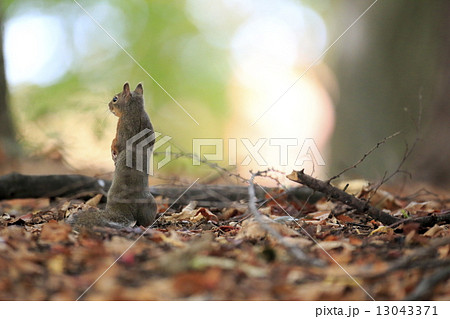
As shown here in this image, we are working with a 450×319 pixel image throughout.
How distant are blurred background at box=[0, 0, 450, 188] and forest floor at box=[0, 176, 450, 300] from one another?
1.05 meters

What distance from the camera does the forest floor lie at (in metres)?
1.92

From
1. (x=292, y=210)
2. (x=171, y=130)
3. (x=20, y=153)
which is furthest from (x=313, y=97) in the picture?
(x=292, y=210)

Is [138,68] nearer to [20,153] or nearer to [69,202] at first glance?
[20,153]

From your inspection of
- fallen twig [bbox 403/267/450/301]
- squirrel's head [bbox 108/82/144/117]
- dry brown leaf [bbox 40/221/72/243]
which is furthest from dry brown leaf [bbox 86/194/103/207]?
fallen twig [bbox 403/267/450/301]

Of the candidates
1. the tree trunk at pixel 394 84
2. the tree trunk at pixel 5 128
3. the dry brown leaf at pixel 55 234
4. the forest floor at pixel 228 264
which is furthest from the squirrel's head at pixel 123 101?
the tree trunk at pixel 5 128

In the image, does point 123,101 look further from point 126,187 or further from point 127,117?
point 126,187

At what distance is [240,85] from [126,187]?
15147 mm

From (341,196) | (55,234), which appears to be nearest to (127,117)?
(55,234)

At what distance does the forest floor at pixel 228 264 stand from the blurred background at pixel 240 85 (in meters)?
1.05

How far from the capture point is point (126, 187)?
3.55 meters

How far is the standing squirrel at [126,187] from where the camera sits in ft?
10.9

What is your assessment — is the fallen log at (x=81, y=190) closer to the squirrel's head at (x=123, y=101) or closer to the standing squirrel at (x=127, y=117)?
the standing squirrel at (x=127, y=117)

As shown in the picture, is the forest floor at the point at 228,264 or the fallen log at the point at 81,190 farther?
the fallen log at the point at 81,190

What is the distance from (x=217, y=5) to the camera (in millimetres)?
17734
